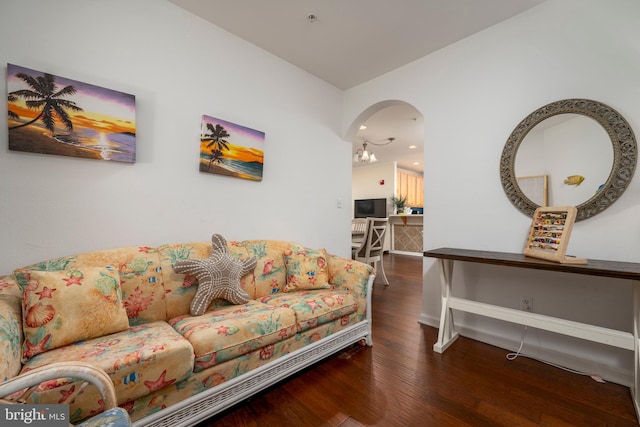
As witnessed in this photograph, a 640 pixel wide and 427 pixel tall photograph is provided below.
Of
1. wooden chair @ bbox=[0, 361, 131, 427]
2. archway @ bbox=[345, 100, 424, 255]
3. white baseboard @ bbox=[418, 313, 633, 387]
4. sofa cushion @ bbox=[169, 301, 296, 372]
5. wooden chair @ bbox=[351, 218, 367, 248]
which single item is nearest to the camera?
wooden chair @ bbox=[0, 361, 131, 427]

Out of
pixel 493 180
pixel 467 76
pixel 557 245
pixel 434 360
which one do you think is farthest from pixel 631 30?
pixel 434 360

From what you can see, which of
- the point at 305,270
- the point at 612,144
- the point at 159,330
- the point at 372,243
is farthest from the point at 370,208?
the point at 159,330

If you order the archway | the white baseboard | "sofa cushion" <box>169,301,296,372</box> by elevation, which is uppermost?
the archway

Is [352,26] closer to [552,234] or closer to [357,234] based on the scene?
[552,234]

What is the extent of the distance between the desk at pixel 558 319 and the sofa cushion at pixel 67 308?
2.12 metres

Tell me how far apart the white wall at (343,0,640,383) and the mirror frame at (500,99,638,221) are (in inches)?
2.1

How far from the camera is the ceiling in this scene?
1.98 meters

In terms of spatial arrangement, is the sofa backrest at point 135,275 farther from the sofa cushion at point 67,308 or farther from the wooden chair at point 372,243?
the wooden chair at point 372,243

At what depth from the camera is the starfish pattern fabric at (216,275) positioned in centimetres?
169

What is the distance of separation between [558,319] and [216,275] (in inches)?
87.1

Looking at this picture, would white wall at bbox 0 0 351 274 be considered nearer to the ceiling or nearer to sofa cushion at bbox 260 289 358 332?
the ceiling

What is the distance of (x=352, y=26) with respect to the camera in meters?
2.19

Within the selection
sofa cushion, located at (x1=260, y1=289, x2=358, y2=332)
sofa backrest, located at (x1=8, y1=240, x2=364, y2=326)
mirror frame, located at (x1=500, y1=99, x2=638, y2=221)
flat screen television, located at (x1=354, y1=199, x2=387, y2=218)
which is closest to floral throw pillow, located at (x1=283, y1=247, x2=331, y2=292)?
sofa cushion, located at (x1=260, y1=289, x2=358, y2=332)

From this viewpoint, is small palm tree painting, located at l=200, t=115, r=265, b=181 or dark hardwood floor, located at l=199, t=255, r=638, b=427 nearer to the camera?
dark hardwood floor, located at l=199, t=255, r=638, b=427
